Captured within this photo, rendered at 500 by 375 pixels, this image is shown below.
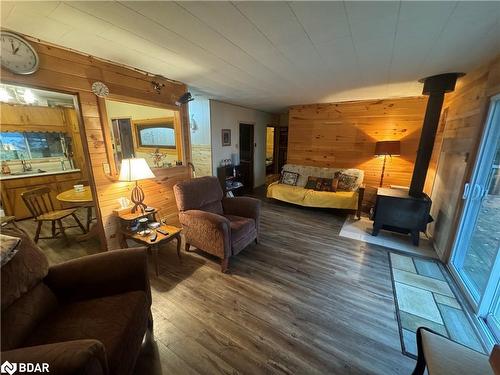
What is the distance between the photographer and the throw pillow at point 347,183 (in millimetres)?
4020

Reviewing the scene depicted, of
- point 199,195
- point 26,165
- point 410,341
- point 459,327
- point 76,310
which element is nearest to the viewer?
point 76,310

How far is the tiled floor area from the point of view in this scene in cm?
151

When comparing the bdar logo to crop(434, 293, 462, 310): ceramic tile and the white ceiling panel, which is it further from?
crop(434, 293, 462, 310): ceramic tile

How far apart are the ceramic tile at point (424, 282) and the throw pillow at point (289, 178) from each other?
273 centimetres

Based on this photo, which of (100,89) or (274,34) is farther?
(100,89)

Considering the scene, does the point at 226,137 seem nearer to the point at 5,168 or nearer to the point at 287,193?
the point at 287,193

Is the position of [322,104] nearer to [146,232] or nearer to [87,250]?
[146,232]

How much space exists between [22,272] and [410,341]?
2597 mm

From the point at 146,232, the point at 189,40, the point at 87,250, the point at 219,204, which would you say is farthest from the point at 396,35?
the point at 87,250

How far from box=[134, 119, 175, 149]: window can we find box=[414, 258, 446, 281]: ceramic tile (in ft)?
14.2

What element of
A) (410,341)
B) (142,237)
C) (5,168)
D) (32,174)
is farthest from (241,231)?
(5,168)

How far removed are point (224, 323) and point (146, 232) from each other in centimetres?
129

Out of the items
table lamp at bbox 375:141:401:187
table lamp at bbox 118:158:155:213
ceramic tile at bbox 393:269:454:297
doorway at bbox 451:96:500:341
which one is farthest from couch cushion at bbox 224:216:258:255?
table lamp at bbox 375:141:401:187

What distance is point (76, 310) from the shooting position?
3.79 feet
